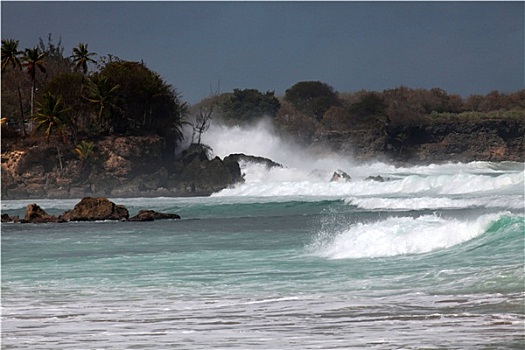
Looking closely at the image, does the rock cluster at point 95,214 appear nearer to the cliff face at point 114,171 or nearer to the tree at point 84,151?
the cliff face at point 114,171

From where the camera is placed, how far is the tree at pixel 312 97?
114938 mm

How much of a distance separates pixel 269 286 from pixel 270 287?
0.13m

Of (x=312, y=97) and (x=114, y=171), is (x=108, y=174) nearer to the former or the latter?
(x=114, y=171)

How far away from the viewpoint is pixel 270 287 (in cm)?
1573

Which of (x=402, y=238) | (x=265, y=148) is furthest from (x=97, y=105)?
(x=402, y=238)

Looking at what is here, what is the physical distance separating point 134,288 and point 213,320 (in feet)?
13.5

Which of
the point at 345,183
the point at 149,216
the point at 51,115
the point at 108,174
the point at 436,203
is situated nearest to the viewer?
the point at 149,216

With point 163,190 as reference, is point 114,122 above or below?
above

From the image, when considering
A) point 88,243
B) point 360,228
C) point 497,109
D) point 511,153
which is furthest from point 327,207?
point 497,109

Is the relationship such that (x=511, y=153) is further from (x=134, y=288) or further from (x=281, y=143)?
(x=134, y=288)

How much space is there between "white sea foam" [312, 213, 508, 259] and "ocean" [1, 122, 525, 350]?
0.04 meters

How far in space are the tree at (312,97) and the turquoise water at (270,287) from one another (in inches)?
3251

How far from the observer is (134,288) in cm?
1648

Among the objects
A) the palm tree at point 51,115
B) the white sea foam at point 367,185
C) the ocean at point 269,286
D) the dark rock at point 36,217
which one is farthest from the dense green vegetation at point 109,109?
the ocean at point 269,286
